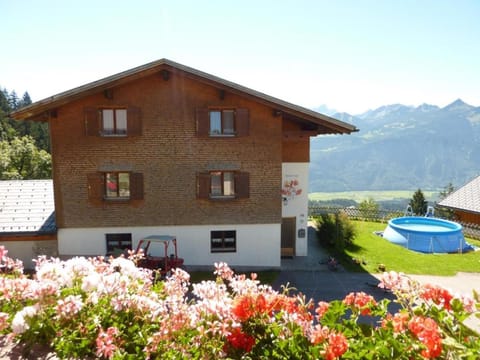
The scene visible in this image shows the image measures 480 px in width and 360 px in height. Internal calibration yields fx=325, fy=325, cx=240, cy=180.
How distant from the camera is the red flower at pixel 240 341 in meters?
3.03

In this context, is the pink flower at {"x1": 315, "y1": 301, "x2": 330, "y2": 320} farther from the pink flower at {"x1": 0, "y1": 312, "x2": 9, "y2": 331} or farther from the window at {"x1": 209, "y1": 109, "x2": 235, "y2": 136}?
the window at {"x1": 209, "y1": 109, "x2": 235, "y2": 136}

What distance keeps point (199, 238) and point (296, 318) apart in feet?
41.2

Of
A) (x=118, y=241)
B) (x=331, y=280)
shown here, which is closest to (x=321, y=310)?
(x=331, y=280)

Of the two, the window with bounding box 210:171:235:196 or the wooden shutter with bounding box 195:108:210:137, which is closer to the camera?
the wooden shutter with bounding box 195:108:210:137

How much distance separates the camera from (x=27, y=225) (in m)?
14.8

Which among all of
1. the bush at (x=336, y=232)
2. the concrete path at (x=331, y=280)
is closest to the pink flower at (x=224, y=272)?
the concrete path at (x=331, y=280)

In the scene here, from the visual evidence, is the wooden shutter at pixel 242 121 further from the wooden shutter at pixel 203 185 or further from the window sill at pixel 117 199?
the window sill at pixel 117 199

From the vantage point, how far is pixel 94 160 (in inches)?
573

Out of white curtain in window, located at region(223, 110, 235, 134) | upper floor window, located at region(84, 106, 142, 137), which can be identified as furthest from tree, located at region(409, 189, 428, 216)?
upper floor window, located at region(84, 106, 142, 137)

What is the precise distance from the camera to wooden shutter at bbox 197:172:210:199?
15.1 meters

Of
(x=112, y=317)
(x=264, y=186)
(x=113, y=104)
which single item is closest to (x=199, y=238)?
(x=264, y=186)

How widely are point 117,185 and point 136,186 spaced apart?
3.21 ft

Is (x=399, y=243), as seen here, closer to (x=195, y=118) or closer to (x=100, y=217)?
(x=195, y=118)

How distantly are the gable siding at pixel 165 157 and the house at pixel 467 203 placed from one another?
→ 2150 cm
